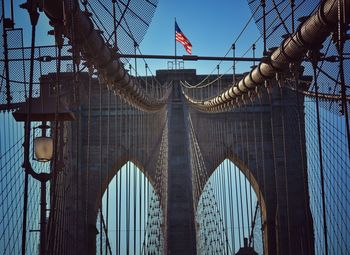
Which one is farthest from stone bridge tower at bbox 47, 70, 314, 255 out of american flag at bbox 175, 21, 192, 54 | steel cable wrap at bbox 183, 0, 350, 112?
steel cable wrap at bbox 183, 0, 350, 112

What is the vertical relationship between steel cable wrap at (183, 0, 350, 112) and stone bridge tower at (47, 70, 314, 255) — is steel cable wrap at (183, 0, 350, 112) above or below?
below

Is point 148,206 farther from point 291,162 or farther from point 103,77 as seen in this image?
point 103,77

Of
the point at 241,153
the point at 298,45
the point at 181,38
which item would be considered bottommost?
the point at 298,45

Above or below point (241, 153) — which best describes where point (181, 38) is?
above

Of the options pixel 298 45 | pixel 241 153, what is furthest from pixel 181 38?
pixel 298 45

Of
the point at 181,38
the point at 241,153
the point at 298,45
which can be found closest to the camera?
the point at 298,45

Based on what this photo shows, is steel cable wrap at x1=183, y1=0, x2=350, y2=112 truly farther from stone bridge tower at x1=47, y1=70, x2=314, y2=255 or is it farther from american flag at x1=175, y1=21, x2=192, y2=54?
american flag at x1=175, y1=21, x2=192, y2=54

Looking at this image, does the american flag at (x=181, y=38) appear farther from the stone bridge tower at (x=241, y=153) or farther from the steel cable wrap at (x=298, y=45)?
the steel cable wrap at (x=298, y=45)

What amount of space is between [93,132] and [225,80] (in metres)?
4.20

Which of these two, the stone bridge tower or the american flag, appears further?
the american flag

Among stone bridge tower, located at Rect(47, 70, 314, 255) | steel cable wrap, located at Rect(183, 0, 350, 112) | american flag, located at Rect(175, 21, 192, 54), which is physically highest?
american flag, located at Rect(175, 21, 192, 54)

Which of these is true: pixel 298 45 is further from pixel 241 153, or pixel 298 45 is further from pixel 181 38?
pixel 241 153

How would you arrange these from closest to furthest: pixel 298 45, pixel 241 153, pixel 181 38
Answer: pixel 298 45 < pixel 181 38 < pixel 241 153

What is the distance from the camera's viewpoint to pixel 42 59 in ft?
19.7
